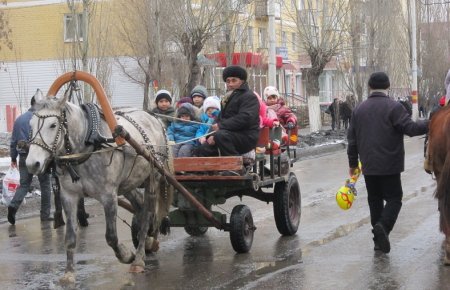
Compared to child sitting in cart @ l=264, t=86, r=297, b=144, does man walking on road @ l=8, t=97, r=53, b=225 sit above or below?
below

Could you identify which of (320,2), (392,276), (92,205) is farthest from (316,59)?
(392,276)

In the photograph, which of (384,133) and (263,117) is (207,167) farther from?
(384,133)

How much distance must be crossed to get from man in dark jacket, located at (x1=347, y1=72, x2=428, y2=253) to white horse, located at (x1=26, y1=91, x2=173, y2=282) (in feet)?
7.21

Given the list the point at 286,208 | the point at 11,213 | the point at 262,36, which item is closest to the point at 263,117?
the point at 286,208

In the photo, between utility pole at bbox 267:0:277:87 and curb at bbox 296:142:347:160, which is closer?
utility pole at bbox 267:0:277:87

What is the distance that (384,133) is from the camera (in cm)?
872

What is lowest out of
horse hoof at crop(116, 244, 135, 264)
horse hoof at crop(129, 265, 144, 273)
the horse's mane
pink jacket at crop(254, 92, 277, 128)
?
horse hoof at crop(129, 265, 144, 273)

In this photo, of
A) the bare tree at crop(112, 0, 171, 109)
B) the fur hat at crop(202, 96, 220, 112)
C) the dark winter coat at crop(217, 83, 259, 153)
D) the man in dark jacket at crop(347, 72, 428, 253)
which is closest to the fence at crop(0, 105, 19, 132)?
the bare tree at crop(112, 0, 171, 109)

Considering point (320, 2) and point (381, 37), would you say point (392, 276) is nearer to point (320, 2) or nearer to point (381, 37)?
point (320, 2)

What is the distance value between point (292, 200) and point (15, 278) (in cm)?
387

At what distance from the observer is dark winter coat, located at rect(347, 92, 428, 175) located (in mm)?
8656

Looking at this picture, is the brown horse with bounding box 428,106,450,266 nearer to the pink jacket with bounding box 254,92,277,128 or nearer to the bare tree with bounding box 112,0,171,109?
the pink jacket with bounding box 254,92,277,128

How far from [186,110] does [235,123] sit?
107 cm

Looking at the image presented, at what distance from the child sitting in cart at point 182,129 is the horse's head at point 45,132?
2.11 meters
